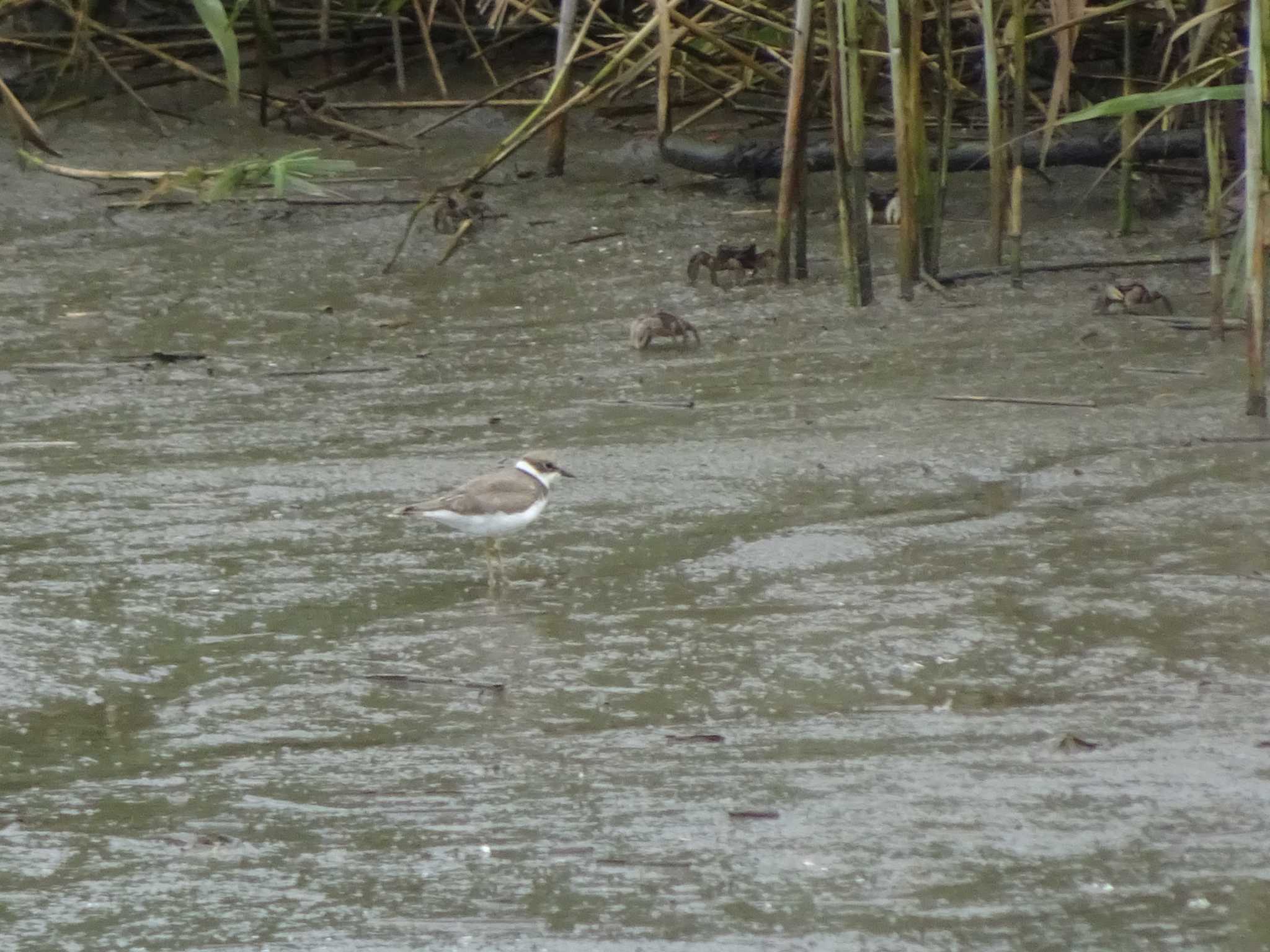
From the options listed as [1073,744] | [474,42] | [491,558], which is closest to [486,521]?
[491,558]

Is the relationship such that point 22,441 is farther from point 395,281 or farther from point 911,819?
point 911,819

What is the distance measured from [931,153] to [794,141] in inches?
73.5

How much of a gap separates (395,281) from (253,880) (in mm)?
5391

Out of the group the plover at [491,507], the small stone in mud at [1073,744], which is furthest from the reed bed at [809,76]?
the small stone in mud at [1073,744]

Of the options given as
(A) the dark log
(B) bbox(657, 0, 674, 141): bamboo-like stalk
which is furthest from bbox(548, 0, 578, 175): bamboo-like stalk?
(A) the dark log

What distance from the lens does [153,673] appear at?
4.45 metres

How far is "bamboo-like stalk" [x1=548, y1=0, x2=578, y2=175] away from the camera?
8560 mm

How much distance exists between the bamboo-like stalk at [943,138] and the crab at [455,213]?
2.22 metres

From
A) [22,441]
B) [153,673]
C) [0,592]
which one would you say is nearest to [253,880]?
[153,673]

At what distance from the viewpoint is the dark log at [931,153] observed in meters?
8.94

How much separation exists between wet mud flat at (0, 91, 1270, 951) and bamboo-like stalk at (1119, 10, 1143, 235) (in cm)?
22

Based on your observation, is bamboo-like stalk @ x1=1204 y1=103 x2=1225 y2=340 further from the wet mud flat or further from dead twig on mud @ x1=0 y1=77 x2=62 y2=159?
dead twig on mud @ x1=0 y1=77 x2=62 y2=159

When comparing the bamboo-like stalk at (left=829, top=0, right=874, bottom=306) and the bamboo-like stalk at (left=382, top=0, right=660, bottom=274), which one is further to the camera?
the bamboo-like stalk at (left=382, top=0, right=660, bottom=274)

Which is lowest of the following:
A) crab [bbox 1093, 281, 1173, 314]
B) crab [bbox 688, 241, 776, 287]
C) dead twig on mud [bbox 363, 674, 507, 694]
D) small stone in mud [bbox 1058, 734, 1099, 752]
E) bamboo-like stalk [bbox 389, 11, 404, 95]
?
dead twig on mud [bbox 363, 674, 507, 694]
